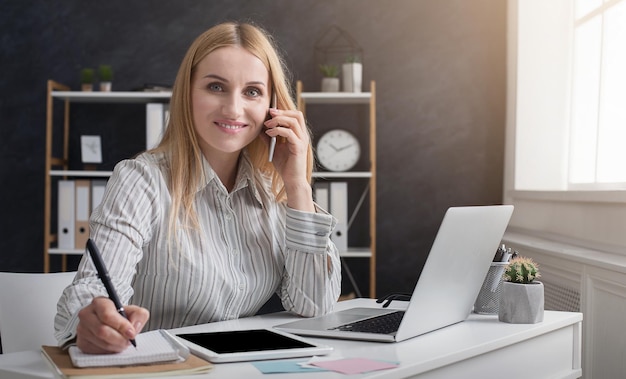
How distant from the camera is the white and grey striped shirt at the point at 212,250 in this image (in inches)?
64.0

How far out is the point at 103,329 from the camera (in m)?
1.19

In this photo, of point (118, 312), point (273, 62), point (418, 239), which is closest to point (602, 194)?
point (273, 62)

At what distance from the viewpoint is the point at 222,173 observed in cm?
194

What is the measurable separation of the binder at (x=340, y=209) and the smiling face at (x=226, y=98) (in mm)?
2171

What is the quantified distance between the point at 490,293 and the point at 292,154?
23.6 inches

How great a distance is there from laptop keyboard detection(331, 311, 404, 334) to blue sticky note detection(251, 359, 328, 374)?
283mm

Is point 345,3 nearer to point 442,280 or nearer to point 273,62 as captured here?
point 273,62

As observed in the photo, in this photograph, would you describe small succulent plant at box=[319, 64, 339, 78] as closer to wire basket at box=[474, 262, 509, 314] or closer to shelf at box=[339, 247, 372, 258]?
shelf at box=[339, 247, 372, 258]

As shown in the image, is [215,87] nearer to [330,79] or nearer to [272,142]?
[272,142]

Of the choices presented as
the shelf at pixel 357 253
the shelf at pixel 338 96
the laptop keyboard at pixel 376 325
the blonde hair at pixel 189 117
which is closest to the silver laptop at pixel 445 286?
the laptop keyboard at pixel 376 325

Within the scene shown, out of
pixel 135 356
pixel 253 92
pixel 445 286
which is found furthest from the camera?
pixel 253 92

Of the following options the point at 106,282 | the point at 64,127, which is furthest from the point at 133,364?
the point at 64,127

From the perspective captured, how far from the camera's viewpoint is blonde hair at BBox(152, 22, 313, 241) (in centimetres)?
177

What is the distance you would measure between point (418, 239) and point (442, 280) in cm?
287
